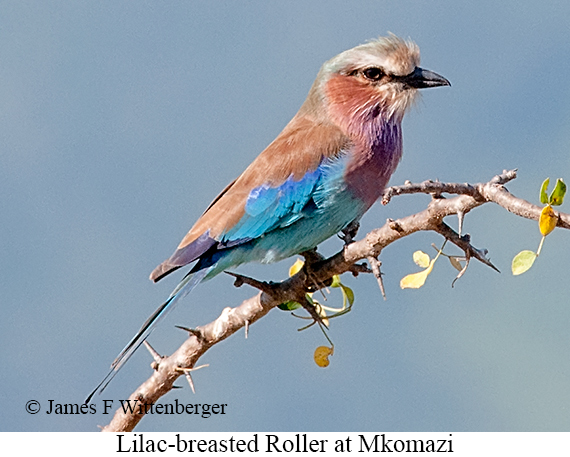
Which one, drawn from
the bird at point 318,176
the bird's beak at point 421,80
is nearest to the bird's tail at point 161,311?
the bird at point 318,176

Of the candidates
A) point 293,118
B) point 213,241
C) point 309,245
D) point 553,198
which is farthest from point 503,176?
point 293,118

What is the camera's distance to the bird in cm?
345

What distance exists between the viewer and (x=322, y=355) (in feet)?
9.50

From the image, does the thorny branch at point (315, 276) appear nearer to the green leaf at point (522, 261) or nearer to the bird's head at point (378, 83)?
the green leaf at point (522, 261)

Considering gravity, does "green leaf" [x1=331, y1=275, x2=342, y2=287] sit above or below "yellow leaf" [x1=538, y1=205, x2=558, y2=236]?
above

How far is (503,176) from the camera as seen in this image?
2207mm

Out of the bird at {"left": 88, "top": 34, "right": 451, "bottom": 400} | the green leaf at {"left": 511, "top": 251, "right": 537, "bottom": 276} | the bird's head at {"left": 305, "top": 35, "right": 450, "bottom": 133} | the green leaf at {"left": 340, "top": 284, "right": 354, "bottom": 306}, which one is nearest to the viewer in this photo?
the green leaf at {"left": 511, "top": 251, "right": 537, "bottom": 276}

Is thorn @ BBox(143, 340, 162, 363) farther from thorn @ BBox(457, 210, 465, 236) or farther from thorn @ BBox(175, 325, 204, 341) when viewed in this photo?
thorn @ BBox(457, 210, 465, 236)

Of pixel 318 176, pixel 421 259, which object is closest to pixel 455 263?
pixel 421 259

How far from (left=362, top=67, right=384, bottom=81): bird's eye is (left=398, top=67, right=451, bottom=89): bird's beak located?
0.10 metres

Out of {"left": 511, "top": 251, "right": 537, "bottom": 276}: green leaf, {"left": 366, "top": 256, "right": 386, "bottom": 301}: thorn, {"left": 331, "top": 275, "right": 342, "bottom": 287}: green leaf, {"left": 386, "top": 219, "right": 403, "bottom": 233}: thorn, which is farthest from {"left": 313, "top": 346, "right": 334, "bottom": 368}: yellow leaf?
{"left": 511, "top": 251, "right": 537, "bottom": 276}: green leaf

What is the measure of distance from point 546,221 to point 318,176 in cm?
160

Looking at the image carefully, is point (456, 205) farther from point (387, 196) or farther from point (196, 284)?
point (196, 284)

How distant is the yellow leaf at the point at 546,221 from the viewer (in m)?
2.00
